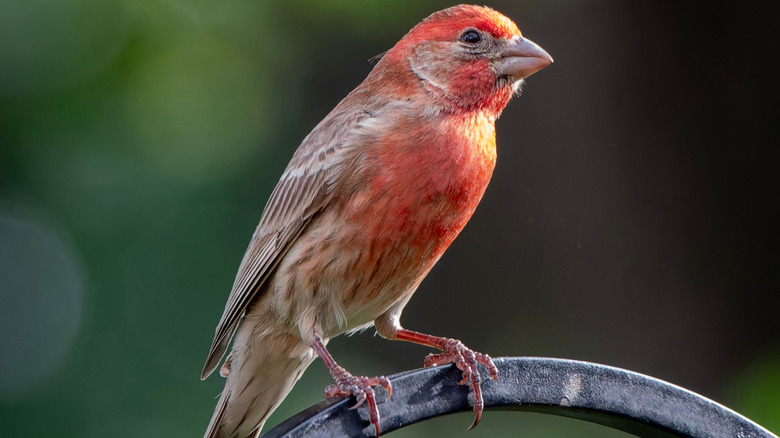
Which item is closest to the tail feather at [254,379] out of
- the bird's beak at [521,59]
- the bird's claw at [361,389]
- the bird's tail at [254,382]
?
the bird's tail at [254,382]

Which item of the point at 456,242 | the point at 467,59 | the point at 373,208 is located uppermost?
the point at 467,59

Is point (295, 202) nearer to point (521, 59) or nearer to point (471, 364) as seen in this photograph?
point (521, 59)

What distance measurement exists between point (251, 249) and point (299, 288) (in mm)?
509

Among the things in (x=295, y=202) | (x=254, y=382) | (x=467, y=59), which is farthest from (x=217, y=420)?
(x=467, y=59)

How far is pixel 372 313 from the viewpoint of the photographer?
11.3 ft

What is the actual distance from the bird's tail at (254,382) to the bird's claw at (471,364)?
595 millimetres

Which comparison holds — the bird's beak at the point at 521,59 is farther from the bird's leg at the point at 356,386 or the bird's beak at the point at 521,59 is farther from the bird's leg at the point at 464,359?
the bird's leg at the point at 356,386

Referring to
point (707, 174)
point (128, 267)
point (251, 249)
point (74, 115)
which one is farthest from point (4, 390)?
point (707, 174)

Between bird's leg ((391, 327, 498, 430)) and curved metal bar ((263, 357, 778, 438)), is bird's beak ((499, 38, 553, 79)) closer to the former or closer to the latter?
bird's leg ((391, 327, 498, 430))

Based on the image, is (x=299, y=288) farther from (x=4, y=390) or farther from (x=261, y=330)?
(x=4, y=390)

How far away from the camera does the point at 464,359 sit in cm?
281

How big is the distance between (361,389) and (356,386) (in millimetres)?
80

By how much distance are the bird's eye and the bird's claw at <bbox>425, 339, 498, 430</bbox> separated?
109cm

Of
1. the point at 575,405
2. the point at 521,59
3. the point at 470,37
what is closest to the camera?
the point at 575,405
